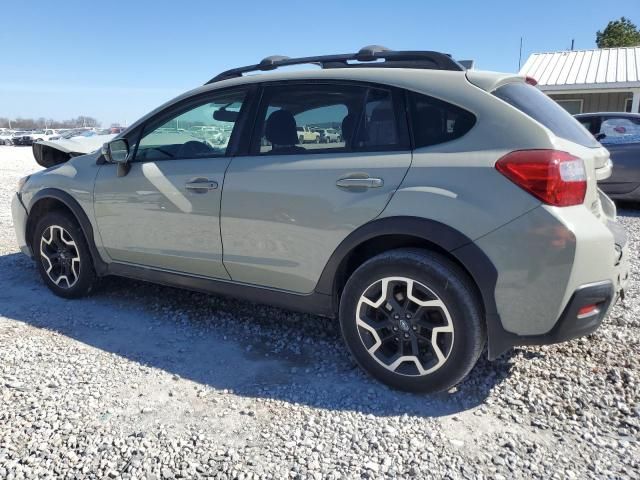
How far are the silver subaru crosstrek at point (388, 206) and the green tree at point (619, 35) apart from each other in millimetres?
36599

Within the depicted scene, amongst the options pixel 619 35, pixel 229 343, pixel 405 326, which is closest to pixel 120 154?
pixel 229 343

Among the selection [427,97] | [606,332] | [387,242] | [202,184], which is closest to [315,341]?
[387,242]

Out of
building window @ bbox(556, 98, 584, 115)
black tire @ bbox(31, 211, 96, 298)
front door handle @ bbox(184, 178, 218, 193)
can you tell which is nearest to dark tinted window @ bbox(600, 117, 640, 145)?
front door handle @ bbox(184, 178, 218, 193)

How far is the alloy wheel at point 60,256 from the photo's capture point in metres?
4.13

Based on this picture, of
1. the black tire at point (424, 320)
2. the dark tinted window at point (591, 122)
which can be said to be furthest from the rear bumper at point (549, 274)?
the dark tinted window at point (591, 122)

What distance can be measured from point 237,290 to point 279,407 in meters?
0.93

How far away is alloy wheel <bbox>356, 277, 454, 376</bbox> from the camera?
104 inches

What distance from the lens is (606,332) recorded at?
3.48m

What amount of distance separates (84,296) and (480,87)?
345cm

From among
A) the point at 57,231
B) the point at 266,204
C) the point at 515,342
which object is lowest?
the point at 515,342

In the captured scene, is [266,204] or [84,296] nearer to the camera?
[266,204]

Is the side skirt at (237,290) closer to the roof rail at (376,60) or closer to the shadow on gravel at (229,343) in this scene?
the shadow on gravel at (229,343)

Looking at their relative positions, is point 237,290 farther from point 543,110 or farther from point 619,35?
point 619,35

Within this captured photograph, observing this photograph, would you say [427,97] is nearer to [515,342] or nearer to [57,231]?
[515,342]
